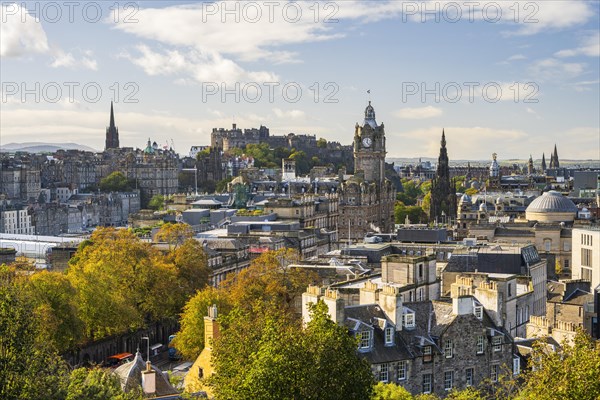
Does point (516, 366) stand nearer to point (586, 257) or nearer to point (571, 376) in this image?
point (571, 376)

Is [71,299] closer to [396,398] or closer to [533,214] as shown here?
[396,398]

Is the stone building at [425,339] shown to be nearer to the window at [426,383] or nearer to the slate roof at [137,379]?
the window at [426,383]

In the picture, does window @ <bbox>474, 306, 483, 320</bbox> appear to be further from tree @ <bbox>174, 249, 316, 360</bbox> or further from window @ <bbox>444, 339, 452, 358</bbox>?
tree @ <bbox>174, 249, 316, 360</bbox>

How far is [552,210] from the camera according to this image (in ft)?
330

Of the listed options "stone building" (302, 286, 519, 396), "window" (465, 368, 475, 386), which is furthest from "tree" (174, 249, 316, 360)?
"window" (465, 368, 475, 386)

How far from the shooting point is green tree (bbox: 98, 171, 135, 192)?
184 meters

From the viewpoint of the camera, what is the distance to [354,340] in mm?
26734

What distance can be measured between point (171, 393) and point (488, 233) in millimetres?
57422

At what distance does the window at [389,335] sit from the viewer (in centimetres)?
3306

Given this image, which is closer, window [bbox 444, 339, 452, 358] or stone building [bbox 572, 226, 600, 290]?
window [bbox 444, 339, 452, 358]

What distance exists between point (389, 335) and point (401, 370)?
1.33 meters

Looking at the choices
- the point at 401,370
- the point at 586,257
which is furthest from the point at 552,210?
the point at 401,370

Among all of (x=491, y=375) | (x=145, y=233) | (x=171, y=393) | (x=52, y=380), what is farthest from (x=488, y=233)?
(x=52, y=380)

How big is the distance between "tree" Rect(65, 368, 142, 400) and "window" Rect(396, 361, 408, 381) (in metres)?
9.34
